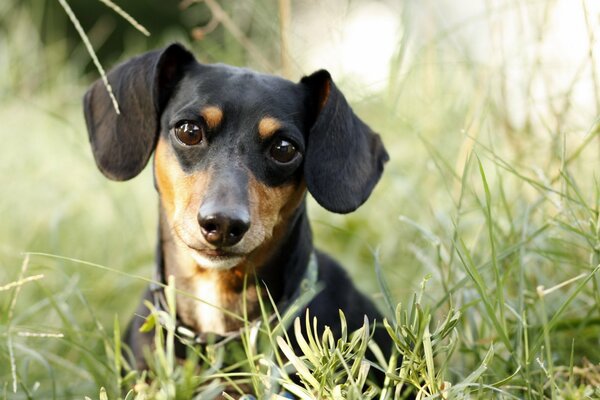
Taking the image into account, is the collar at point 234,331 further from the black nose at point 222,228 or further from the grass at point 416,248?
the black nose at point 222,228

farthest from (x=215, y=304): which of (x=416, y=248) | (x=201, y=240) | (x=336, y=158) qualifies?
(x=416, y=248)

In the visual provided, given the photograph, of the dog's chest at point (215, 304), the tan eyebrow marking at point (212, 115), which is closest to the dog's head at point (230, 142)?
the tan eyebrow marking at point (212, 115)

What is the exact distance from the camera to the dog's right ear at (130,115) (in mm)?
2754

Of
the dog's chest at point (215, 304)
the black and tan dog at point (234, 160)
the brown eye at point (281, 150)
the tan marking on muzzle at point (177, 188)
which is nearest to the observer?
the tan marking on muzzle at point (177, 188)

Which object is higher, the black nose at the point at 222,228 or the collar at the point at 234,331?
the black nose at the point at 222,228

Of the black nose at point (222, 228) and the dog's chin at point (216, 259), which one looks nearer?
the black nose at point (222, 228)

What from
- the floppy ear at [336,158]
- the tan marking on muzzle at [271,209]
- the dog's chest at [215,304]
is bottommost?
the dog's chest at [215,304]

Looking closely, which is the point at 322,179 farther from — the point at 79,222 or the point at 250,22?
the point at 250,22

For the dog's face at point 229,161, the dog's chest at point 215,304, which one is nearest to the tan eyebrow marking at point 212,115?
→ the dog's face at point 229,161

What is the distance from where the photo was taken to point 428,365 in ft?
6.16

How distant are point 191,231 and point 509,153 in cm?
214

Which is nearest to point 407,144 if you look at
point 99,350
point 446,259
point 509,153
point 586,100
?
point 509,153

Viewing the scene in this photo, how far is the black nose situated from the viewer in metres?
2.34

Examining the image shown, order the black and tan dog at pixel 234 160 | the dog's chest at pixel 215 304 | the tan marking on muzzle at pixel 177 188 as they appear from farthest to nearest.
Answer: the dog's chest at pixel 215 304 < the black and tan dog at pixel 234 160 < the tan marking on muzzle at pixel 177 188
